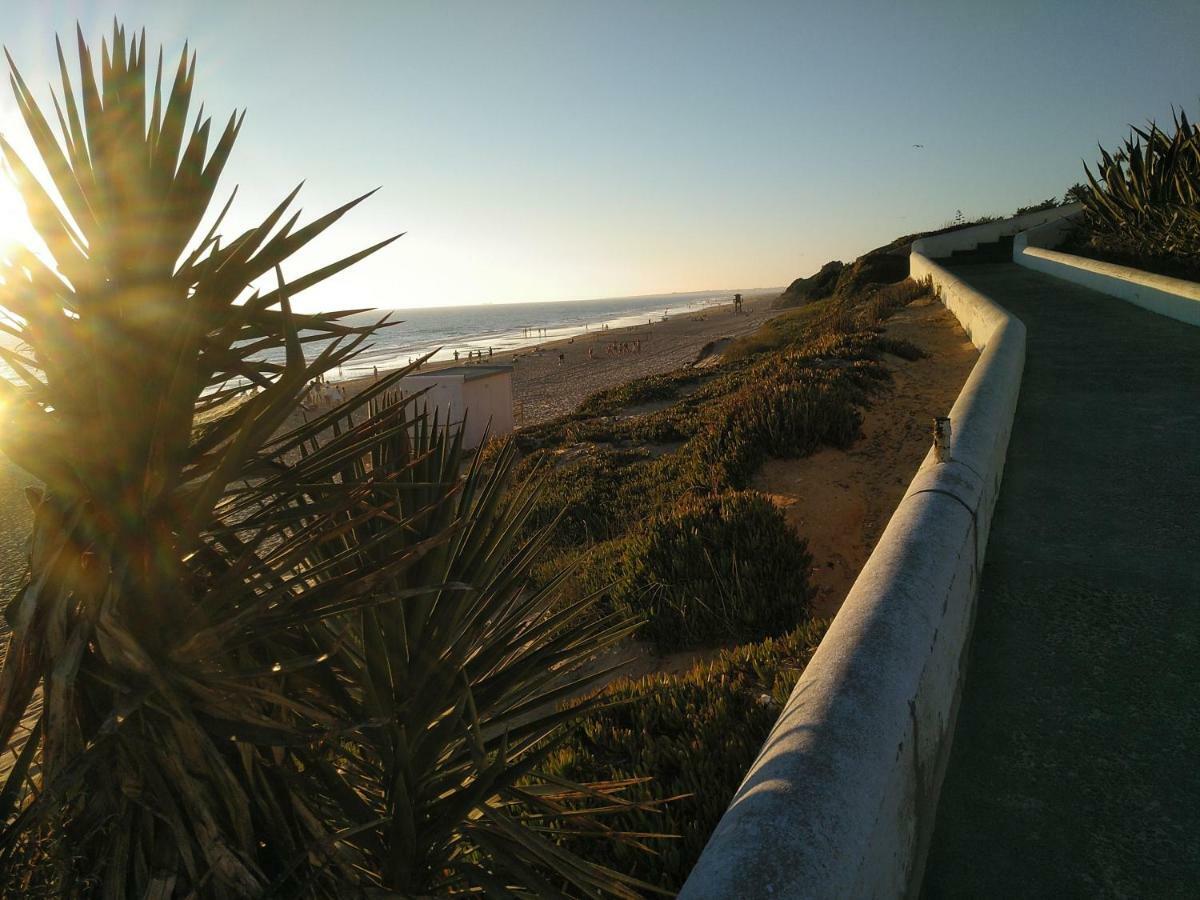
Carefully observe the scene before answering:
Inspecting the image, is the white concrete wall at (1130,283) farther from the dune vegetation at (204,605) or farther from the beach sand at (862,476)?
the dune vegetation at (204,605)

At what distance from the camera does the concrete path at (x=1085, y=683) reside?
2160 mm

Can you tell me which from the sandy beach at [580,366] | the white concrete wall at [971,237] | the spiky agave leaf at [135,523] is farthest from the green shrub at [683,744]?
the white concrete wall at [971,237]

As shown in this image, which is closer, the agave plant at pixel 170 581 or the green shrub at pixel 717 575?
the agave plant at pixel 170 581

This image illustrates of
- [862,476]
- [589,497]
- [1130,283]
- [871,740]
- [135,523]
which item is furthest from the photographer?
[1130,283]

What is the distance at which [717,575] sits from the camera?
581 centimetres

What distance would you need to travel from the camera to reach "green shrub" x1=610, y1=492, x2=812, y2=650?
5547 millimetres

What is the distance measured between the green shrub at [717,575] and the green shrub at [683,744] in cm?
104

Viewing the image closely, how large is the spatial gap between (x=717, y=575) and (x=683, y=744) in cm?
247

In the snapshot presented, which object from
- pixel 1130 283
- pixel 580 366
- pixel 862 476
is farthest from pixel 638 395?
pixel 580 366

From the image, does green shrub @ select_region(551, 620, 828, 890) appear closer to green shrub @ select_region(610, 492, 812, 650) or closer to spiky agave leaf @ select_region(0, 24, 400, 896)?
green shrub @ select_region(610, 492, 812, 650)

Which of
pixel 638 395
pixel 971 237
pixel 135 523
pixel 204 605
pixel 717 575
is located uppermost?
pixel 971 237

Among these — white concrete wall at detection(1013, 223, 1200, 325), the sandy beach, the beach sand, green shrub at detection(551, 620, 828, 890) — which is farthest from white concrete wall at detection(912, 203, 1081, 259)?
green shrub at detection(551, 620, 828, 890)

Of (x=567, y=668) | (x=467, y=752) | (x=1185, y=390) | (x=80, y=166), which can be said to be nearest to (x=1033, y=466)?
(x=1185, y=390)

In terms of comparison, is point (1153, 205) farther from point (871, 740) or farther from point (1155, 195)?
point (871, 740)
